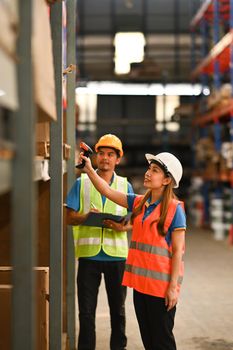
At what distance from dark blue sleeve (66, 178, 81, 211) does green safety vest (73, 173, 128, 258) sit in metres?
0.02

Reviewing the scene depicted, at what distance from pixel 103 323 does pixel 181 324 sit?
2.42 feet

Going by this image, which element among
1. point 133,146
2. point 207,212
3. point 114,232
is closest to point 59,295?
point 114,232

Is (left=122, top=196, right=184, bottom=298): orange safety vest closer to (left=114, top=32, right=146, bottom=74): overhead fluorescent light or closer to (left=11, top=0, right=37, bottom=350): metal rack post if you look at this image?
(left=11, top=0, right=37, bottom=350): metal rack post

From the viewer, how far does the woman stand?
3596mm

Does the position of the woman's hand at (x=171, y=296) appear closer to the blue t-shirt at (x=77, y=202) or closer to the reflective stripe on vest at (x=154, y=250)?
the reflective stripe on vest at (x=154, y=250)

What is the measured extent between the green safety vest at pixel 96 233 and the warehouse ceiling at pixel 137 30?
50.1ft

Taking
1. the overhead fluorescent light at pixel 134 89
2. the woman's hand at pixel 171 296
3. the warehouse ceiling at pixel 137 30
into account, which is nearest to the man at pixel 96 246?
the woman's hand at pixel 171 296

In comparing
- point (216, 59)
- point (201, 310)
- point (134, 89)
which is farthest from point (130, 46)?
point (201, 310)

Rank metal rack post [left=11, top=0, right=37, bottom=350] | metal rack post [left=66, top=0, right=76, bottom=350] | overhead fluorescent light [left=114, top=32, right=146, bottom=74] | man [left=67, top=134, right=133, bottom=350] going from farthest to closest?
1. overhead fluorescent light [left=114, top=32, right=146, bottom=74]
2. metal rack post [left=66, top=0, right=76, bottom=350]
3. man [left=67, top=134, right=133, bottom=350]
4. metal rack post [left=11, top=0, right=37, bottom=350]

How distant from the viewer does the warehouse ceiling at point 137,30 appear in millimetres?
19547

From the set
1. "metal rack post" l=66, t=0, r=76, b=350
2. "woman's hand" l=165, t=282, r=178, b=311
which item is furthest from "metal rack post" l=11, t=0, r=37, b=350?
"metal rack post" l=66, t=0, r=76, b=350

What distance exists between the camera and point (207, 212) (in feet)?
48.4

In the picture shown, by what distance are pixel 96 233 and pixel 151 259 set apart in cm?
90

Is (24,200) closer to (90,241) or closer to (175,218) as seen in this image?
(175,218)
